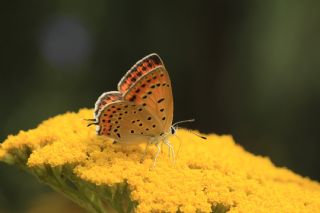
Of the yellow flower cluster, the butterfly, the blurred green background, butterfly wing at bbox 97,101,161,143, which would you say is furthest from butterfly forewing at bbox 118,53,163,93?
the blurred green background

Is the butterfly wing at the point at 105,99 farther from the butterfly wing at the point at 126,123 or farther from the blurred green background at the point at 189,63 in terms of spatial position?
the blurred green background at the point at 189,63

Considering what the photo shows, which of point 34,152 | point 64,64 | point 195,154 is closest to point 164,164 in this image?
point 195,154

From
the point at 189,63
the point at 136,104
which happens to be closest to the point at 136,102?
the point at 136,104

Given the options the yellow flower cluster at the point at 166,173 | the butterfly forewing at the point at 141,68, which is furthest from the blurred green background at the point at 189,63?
the butterfly forewing at the point at 141,68

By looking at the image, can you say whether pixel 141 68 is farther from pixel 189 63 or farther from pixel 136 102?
pixel 189 63

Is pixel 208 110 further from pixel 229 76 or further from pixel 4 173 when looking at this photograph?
pixel 4 173
